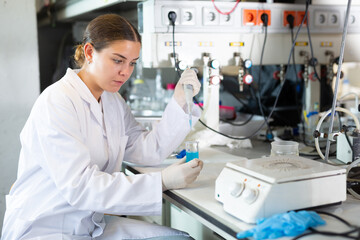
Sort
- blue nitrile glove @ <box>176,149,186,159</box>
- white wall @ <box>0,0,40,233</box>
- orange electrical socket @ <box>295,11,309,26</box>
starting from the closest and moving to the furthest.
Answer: blue nitrile glove @ <box>176,149,186,159</box>
white wall @ <box>0,0,40,233</box>
orange electrical socket @ <box>295,11,309,26</box>

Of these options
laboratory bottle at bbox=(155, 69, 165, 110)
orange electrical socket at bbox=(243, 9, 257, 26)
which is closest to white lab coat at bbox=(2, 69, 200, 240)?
orange electrical socket at bbox=(243, 9, 257, 26)

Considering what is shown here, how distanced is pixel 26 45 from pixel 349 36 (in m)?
1.72

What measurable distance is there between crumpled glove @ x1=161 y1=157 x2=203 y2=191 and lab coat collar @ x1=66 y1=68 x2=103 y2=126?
13.4 inches

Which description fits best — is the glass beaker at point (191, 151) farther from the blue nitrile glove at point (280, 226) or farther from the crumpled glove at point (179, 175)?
the blue nitrile glove at point (280, 226)

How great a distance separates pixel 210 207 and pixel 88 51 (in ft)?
2.30

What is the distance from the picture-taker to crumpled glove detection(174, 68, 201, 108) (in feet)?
5.70

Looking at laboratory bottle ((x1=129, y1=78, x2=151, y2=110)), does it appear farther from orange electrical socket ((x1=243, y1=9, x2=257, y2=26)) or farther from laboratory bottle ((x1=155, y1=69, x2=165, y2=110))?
orange electrical socket ((x1=243, y1=9, x2=257, y2=26))

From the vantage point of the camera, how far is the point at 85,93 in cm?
154

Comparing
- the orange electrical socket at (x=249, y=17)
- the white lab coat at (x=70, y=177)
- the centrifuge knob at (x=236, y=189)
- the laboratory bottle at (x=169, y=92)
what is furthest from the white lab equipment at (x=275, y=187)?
the laboratory bottle at (x=169, y=92)

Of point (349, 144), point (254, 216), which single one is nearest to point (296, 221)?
point (254, 216)

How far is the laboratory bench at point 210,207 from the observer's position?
1121 millimetres

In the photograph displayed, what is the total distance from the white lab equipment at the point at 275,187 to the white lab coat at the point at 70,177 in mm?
274

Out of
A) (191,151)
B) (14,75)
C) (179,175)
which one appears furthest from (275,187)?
(14,75)

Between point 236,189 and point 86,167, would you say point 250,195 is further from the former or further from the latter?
point 86,167
